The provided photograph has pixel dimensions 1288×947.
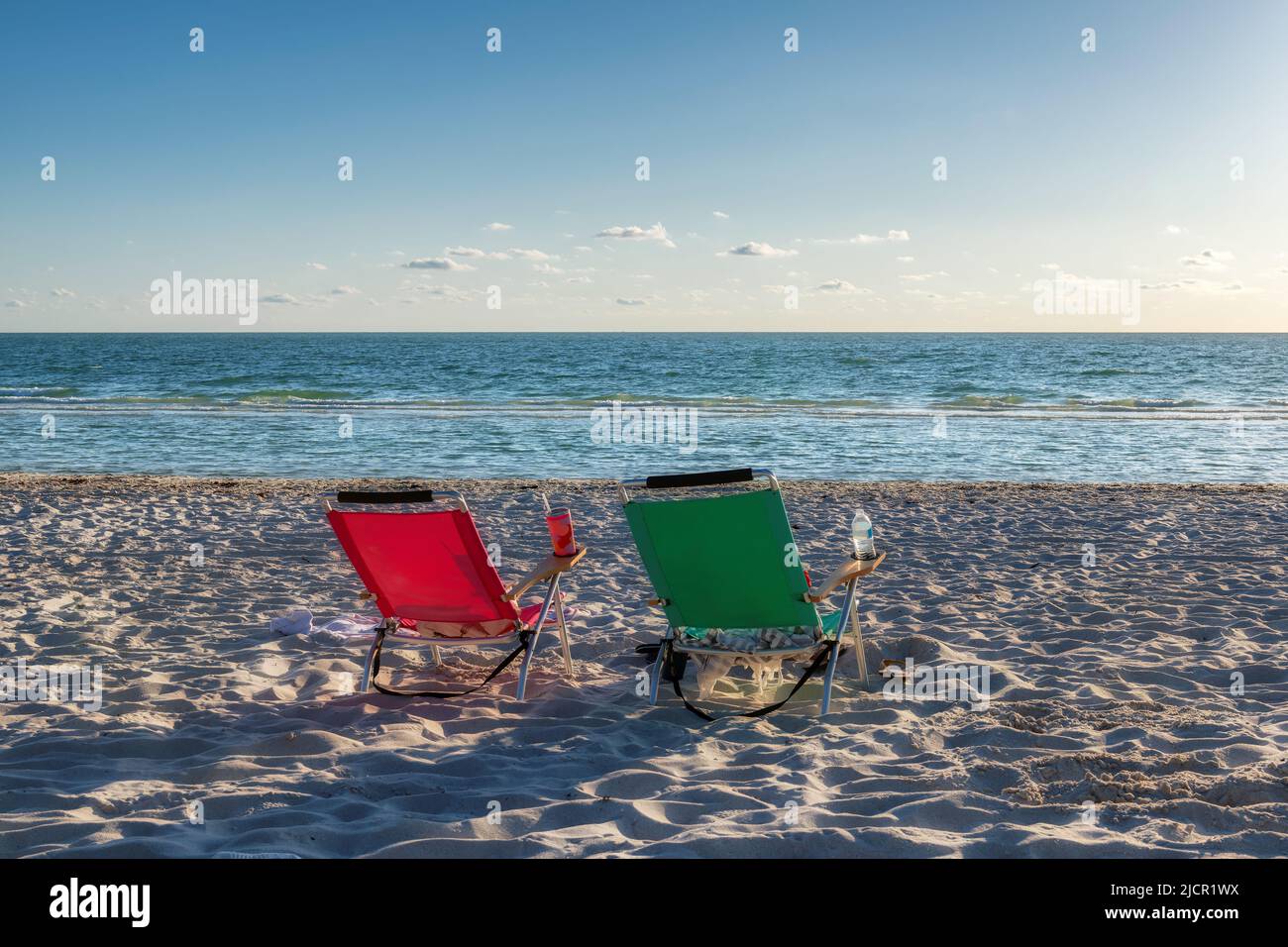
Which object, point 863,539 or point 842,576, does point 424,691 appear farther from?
point 863,539

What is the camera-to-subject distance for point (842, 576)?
14.5 feet

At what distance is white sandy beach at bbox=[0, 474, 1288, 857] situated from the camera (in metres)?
3.08

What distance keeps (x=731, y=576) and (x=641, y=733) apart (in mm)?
755

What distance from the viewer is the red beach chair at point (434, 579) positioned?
174 inches

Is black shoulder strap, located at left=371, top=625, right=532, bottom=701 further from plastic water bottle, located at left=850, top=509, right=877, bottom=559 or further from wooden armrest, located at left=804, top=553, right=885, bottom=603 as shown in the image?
plastic water bottle, located at left=850, top=509, right=877, bottom=559

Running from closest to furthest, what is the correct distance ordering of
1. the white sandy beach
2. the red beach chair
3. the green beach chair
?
the white sandy beach → the green beach chair → the red beach chair

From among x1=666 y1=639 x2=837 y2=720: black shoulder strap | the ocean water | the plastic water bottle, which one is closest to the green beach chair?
x1=666 y1=639 x2=837 y2=720: black shoulder strap

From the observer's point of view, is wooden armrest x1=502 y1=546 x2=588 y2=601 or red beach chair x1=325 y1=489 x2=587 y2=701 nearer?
red beach chair x1=325 y1=489 x2=587 y2=701

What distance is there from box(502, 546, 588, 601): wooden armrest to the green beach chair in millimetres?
465

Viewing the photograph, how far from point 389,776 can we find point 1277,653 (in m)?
4.27

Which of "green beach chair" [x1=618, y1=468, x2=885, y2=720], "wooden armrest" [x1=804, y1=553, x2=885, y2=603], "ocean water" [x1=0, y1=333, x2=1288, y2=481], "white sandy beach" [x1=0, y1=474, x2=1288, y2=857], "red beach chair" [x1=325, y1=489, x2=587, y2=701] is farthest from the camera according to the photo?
"ocean water" [x1=0, y1=333, x2=1288, y2=481]

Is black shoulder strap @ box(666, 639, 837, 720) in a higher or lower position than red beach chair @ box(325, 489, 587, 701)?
lower
